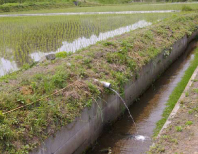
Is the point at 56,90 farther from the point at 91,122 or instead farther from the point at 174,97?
the point at 174,97

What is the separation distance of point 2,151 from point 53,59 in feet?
12.8

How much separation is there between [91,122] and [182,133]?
6.29 ft

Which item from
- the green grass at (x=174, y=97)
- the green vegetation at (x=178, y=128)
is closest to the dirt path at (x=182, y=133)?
the green vegetation at (x=178, y=128)

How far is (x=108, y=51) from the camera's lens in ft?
25.0

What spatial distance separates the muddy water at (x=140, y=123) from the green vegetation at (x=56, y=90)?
99 centimetres

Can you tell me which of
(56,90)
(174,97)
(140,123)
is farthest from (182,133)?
(174,97)

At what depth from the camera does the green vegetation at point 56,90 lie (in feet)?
13.2

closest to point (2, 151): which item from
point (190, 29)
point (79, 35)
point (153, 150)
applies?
point (153, 150)

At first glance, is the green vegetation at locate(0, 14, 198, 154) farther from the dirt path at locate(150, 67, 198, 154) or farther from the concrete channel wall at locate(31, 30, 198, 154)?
the dirt path at locate(150, 67, 198, 154)

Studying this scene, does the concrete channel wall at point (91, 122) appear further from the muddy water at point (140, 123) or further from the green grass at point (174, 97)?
the green grass at point (174, 97)

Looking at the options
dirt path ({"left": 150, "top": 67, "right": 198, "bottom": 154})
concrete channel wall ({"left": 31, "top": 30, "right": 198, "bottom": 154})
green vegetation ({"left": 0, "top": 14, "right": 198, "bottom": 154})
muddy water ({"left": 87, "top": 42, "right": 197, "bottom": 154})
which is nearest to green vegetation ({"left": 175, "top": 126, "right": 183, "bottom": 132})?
A: dirt path ({"left": 150, "top": 67, "right": 198, "bottom": 154})

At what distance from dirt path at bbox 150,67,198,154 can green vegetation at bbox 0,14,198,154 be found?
1.63 meters

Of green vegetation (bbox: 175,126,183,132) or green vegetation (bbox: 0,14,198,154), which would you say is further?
green vegetation (bbox: 175,126,183,132)

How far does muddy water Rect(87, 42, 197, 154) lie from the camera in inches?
216
